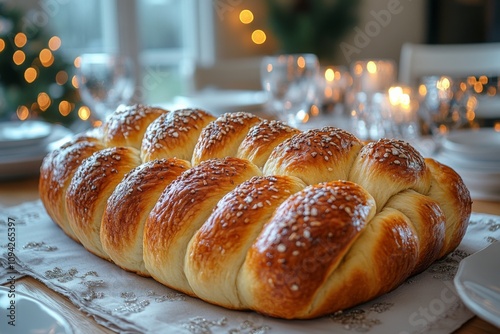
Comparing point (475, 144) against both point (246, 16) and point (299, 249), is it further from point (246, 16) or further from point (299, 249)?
point (246, 16)

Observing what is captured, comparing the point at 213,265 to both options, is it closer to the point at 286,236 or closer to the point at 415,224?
the point at 286,236

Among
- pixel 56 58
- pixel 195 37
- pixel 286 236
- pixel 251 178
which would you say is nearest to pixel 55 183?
pixel 251 178

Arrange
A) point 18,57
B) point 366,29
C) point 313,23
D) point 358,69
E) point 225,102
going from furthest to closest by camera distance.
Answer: point 366,29
point 313,23
point 18,57
point 358,69
point 225,102

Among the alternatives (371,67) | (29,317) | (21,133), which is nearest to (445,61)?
(371,67)

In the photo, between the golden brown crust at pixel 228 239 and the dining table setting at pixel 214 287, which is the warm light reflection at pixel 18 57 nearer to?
the dining table setting at pixel 214 287

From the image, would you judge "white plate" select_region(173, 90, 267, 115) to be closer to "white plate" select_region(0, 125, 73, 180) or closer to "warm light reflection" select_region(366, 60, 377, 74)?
"warm light reflection" select_region(366, 60, 377, 74)

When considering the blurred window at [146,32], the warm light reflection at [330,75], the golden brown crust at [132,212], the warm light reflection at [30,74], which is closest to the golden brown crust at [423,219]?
the golden brown crust at [132,212]
